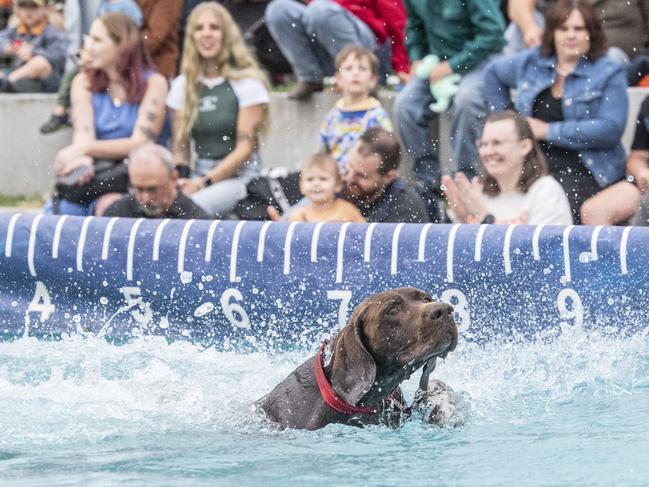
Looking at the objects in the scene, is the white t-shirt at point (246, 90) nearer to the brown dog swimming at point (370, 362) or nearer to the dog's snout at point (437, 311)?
the brown dog swimming at point (370, 362)

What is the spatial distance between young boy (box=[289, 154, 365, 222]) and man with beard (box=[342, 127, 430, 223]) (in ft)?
0.28

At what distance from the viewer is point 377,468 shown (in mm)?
5262

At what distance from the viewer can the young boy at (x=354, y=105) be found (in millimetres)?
9500

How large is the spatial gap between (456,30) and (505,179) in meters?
1.77

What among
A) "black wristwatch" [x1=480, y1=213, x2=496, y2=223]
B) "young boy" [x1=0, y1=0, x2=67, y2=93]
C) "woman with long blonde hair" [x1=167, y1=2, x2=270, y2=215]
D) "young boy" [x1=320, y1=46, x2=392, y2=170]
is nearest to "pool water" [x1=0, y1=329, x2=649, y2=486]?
"black wristwatch" [x1=480, y1=213, x2=496, y2=223]

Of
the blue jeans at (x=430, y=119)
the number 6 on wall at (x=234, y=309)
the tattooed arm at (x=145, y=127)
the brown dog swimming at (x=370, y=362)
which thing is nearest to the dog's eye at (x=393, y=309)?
the brown dog swimming at (x=370, y=362)

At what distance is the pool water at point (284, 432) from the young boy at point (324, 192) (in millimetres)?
1491

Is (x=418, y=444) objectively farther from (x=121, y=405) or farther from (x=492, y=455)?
(x=121, y=405)

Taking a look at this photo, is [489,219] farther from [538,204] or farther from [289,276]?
[289,276]

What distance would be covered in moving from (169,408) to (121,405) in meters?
0.22

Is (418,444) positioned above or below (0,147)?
below

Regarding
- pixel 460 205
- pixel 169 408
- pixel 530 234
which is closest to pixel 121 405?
pixel 169 408

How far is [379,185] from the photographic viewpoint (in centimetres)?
849

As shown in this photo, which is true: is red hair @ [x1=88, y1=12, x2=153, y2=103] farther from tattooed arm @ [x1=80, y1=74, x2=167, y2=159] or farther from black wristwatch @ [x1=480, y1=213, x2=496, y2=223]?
black wristwatch @ [x1=480, y1=213, x2=496, y2=223]
